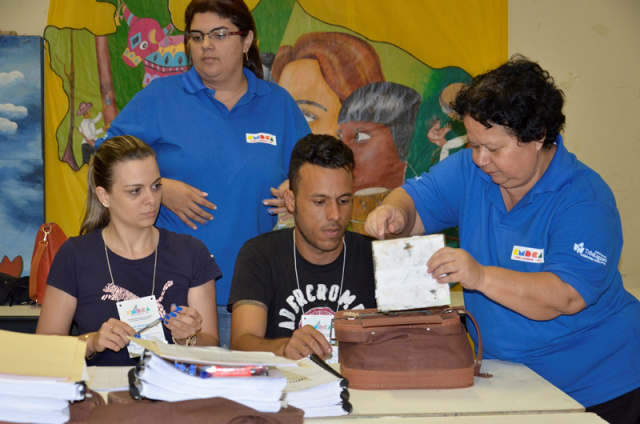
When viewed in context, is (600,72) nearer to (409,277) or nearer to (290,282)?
(290,282)

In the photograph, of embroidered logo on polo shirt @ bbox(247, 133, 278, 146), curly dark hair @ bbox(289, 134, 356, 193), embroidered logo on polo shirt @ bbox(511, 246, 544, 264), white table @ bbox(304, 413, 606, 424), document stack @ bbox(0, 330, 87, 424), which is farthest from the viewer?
embroidered logo on polo shirt @ bbox(247, 133, 278, 146)

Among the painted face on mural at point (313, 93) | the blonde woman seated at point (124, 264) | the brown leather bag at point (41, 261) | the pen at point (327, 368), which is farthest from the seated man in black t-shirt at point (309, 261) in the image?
the painted face on mural at point (313, 93)

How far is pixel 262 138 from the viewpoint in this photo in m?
2.93

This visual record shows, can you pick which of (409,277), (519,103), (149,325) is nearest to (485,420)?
(409,277)

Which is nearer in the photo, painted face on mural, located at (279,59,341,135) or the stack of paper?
the stack of paper

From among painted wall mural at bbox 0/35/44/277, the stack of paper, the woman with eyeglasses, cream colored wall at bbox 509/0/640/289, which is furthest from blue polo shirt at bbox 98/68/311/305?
cream colored wall at bbox 509/0/640/289

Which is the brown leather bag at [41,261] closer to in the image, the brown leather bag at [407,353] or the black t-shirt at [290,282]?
the black t-shirt at [290,282]

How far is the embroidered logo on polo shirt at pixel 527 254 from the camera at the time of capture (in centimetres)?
203

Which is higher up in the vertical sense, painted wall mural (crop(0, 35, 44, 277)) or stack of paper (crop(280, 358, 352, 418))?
painted wall mural (crop(0, 35, 44, 277))

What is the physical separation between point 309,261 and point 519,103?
3.35 feet

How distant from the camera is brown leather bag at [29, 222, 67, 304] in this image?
11.8 feet

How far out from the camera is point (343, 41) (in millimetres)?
4738

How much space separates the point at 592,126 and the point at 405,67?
1.47 meters

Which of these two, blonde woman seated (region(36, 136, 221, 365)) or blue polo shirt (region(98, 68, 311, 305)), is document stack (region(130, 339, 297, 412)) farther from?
blue polo shirt (region(98, 68, 311, 305))
